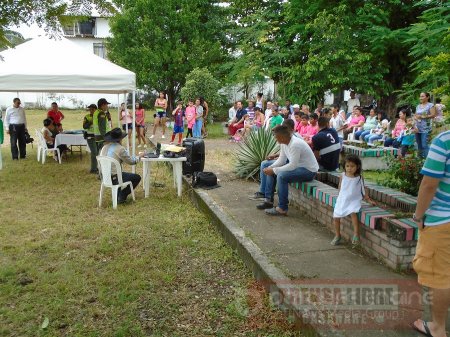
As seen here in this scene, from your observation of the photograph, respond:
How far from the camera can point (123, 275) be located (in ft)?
14.5

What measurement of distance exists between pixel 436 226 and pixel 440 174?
355mm

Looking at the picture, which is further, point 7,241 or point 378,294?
point 7,241

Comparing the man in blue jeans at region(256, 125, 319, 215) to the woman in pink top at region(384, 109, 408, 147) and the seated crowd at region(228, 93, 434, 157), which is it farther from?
the woman in pink top at region(384, 109, 408, 147)

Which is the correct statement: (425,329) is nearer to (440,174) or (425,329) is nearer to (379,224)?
(440,174)

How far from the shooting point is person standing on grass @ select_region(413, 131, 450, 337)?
274cm

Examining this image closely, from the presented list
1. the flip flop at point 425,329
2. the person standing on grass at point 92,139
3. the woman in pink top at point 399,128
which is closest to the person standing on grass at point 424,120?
the woman in pink top at point 399,128

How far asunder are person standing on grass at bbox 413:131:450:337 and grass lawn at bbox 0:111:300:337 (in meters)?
1.11

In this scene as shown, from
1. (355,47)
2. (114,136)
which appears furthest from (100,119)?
(355,47)

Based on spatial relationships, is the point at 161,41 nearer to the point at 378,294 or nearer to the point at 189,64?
the point at 189,64

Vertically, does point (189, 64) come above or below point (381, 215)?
above

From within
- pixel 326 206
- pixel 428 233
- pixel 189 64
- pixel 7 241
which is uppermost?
pixel 189 64

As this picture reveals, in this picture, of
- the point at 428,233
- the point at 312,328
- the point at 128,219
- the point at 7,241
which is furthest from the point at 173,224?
the point at 428,233

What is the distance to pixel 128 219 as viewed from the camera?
6.42 meters

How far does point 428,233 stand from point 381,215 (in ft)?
4.74
